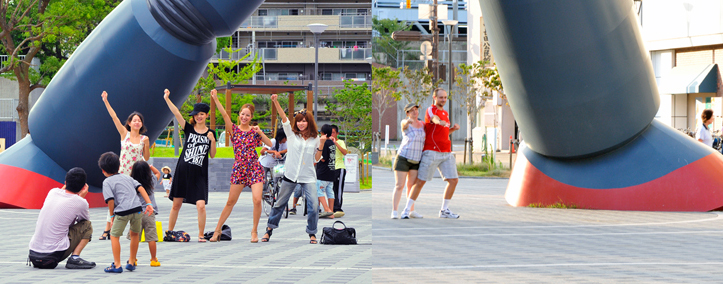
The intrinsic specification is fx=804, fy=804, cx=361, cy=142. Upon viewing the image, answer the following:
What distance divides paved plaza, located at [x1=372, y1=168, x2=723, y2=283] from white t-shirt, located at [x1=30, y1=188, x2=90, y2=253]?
2.62 metres

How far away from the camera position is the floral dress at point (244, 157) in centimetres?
852

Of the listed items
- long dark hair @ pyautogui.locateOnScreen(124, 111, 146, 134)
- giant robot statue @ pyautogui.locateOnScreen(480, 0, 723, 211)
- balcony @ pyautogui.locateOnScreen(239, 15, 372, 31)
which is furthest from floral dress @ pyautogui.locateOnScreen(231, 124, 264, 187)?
balcony @ pyautogui.locateOnScreen(239, 15, 372, 31)

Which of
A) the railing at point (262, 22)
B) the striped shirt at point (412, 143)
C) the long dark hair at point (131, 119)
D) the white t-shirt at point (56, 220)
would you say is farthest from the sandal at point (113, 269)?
the railing at point (262, 22)

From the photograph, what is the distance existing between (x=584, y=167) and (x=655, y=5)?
19.5 metres

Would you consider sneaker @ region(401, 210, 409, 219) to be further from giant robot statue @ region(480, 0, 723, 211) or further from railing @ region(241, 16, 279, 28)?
railing @ region(241, 16, 279, 28)

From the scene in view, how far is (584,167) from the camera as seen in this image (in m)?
11.3

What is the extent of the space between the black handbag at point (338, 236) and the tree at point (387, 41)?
7.38ft

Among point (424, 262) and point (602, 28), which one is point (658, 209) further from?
point (424, 262)

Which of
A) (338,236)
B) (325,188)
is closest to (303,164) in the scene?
(338,236)

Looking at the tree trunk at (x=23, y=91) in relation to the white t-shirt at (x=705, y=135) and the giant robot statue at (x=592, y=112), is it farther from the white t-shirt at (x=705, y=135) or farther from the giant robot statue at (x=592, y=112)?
the white t-shirt at (x=705, y=135)

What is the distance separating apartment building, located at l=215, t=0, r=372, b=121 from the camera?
52.7 meters

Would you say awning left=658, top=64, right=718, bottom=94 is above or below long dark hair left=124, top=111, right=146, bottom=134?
above

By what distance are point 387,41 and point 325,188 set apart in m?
5.84

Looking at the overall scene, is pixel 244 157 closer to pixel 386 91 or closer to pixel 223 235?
pixel 223 235
